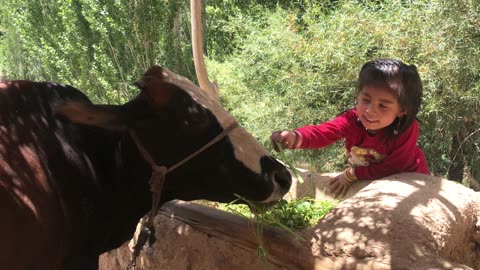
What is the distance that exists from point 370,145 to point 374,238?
3.69 ft

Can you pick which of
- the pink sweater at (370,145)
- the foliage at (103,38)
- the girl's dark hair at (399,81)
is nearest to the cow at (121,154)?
the pink sweater at (370,145)

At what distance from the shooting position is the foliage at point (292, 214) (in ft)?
9.50

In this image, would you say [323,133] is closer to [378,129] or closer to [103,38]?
[378,129]

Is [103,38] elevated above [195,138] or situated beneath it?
elevated above

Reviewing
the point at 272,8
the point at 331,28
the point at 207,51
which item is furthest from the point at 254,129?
the point at 207,51

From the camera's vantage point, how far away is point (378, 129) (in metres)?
3.35

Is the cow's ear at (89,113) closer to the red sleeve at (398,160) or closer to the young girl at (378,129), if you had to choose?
the young girl at (378,129)

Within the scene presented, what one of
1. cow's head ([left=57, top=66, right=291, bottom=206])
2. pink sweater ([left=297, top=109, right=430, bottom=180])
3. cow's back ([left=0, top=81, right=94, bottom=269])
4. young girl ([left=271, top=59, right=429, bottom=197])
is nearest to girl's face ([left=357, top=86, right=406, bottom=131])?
young girl ([left=271, top=59, right=429, bottom=197])

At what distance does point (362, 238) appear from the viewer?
2475 millimetres

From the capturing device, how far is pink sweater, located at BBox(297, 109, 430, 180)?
334 centimetres

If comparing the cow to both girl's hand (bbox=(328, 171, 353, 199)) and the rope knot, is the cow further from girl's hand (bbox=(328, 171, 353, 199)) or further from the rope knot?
girl's hand (bbox=(328, 171, 353, 199))

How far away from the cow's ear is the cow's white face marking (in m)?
0.35

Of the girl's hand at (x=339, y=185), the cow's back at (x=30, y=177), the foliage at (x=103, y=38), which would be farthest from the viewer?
the foliage at (x=103, y=38)

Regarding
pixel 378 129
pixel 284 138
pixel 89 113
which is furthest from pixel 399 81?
pixel 89 113
